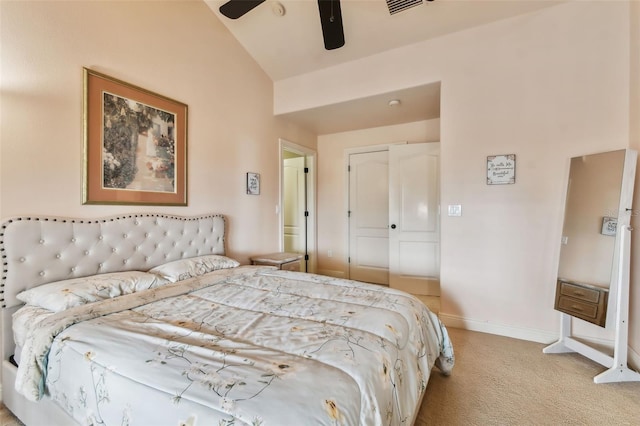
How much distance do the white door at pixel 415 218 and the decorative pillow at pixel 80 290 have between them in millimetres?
3039

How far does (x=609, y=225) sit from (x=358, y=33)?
2.72 metres

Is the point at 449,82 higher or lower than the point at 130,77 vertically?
higher

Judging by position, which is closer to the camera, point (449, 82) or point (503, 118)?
point (503, 118)

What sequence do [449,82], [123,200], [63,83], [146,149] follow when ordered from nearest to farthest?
[63,83] → [123,200] → [146,149] → [449,82]

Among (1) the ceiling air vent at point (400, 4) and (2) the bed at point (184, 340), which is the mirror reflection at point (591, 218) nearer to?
(2) the bed at point (184, 340)

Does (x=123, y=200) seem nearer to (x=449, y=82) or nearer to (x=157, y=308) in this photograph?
(x=157, y=308)

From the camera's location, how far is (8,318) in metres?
1.65

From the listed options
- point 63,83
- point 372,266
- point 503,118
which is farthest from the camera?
point 372,266

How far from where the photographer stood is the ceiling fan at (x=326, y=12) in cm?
188

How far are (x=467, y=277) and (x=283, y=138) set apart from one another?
2.88 meters

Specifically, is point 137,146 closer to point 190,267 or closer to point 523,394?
point 190,267

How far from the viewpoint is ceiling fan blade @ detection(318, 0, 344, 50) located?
1.87 m

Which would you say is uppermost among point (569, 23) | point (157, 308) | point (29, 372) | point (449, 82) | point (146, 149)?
point (569, 23)

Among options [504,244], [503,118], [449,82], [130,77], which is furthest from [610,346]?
[130,77]
